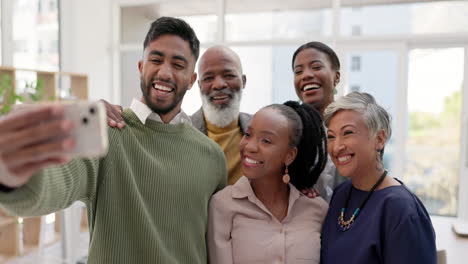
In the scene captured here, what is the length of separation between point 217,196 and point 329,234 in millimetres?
453

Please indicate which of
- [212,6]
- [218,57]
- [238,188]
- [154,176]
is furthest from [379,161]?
[212,6]

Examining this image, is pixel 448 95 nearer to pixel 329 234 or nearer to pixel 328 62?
pixel 328 62

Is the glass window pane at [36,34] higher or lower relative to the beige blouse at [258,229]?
higher

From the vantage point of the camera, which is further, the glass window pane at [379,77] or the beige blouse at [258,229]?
the glass window pane at [379,77]

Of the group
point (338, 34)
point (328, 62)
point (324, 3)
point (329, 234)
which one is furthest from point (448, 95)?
point (329, 234)

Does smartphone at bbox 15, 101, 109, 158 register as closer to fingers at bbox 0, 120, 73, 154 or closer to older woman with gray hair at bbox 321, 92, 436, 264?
fingers at bbox 0, 120, 73, 154

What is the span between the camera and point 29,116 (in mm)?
590

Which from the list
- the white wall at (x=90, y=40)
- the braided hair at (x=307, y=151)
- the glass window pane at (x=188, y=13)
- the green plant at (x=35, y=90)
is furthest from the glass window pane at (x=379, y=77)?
the white wall at (x=90, y=40)

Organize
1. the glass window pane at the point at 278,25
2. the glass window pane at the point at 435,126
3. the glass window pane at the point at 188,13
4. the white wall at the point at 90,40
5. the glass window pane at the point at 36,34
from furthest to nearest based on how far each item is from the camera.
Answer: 1. the white wall at the point at 90,40
2. the glass window pane at the point at 188,13
3. the glass window pane at the point at 278,25
4. the glass window pane at the point at 36,34
5. the glass window pane at the point at 435,126

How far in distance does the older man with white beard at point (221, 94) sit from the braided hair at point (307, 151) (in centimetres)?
49

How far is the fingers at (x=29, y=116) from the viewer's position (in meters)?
0.58

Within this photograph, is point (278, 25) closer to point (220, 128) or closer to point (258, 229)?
point (220, 128)

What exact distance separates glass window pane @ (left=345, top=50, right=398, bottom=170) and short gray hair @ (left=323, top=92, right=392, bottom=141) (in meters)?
3.85

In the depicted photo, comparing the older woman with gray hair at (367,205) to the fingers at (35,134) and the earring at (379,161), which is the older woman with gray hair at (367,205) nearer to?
the earring at (379,161)
